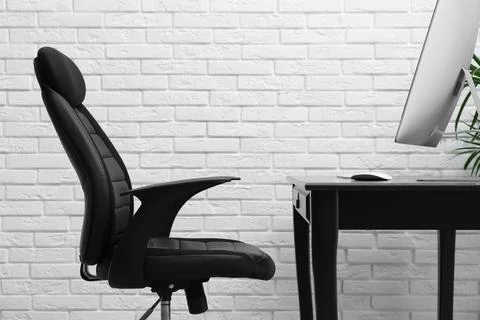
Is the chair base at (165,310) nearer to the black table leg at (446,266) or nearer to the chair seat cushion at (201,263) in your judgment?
the chair seat cushion at (201,263)

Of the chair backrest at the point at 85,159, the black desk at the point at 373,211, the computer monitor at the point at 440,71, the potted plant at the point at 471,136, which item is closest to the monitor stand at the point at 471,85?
the computer monitor at the point at 440,71

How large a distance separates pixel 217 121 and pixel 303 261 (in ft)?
2.51

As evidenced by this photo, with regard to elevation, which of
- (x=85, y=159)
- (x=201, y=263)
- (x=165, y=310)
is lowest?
(x=165, y=310)

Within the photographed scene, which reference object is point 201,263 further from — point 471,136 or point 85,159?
point 471,136

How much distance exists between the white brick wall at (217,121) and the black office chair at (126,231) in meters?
0.93

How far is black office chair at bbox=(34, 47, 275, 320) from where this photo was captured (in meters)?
2.01

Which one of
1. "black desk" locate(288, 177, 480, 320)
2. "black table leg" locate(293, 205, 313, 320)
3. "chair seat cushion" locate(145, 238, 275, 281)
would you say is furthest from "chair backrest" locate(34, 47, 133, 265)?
"black table leg" locate(293, 205, 313, 320)

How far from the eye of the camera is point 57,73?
209 cm

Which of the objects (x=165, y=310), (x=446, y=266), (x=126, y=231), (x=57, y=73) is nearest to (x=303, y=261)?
(x=446, y=266)

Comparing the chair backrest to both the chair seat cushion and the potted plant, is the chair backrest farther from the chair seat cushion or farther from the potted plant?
the potted plant

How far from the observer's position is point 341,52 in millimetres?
3059

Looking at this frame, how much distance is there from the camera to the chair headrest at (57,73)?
82.0 inches

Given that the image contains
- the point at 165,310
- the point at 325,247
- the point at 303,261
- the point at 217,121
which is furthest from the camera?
the point at 217,121

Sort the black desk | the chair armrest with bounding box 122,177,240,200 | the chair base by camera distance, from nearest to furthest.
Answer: the black desk
the chair armrest with bounding box 122,177,240,200
the chair base
